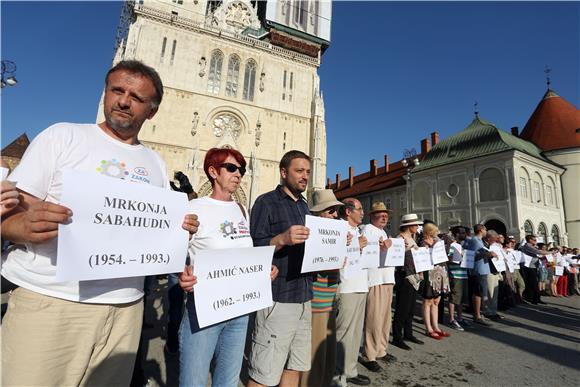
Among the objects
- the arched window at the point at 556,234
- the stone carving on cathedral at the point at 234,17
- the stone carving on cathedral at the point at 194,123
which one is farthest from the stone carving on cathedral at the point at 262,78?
the arched window at the point at 556,234

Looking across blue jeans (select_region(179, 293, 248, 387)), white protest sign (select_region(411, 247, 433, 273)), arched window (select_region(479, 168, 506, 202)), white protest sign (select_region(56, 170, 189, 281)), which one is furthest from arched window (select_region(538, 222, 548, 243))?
white protest sign (select_region(56, 170, 189, 281))

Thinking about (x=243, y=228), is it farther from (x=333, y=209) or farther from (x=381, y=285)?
(x=381, y=285)

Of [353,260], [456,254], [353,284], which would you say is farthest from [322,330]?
[456,254]

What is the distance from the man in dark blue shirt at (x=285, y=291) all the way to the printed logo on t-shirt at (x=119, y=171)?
98 centimetres

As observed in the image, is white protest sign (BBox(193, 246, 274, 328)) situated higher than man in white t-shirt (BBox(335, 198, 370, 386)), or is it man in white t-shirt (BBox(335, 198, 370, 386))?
white protest sign (BBox(193, 246, 274, 328))

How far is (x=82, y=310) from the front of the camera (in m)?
1.30

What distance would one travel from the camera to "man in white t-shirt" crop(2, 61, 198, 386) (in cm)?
117

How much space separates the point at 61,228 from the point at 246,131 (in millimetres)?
23292

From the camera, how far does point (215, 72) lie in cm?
2336

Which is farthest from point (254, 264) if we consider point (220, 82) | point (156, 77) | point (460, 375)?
point (220, 82)

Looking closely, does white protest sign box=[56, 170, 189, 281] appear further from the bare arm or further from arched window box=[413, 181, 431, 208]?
arched window box=[413, 181, 431, 208]

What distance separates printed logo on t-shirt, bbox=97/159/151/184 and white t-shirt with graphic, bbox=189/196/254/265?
0.48 m

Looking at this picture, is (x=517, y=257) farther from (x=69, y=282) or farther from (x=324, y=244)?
(x=69, y=282)

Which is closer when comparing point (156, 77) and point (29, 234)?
point (29, 234)
